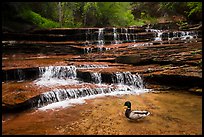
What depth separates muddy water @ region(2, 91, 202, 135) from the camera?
654 centimetres

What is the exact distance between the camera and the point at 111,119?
7367 millimetres

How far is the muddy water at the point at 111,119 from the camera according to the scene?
6.54 m

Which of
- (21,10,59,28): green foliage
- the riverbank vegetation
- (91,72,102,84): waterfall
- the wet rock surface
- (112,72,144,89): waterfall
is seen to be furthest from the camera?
(21,10,59,28): green foliage

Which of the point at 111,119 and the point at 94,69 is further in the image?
the point at 94,69

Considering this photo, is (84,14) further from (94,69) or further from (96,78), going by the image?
(96,78)

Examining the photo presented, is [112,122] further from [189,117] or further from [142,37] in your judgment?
[142,37]

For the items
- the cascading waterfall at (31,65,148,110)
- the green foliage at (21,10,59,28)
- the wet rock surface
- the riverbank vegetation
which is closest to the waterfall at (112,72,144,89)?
the cascading waterfall at (31,65,148,110)

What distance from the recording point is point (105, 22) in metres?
28.2

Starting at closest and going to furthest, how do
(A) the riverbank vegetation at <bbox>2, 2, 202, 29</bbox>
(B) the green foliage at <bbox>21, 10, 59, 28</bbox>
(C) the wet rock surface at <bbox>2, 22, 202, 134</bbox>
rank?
(C) the wet rock surface at <bbox>2, 22, 202, 134</bbox>
(A) the riverbank vegetation at <bbox>2, 2, 202, 29</bbox>
(B) the green foliage at <bbox>21, 10, 59, 28</bbox>

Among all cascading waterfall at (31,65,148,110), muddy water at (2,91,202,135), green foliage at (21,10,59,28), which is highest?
green foliage at (21,10,59,28)

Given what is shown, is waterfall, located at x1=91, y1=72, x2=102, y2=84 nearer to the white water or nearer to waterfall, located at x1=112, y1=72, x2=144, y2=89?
waterfall, located at x1=112, y1=72, x2=144, y2=89

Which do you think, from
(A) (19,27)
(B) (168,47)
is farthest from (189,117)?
(A) (19,27)

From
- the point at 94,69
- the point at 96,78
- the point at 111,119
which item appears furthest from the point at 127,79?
the point at 111,119

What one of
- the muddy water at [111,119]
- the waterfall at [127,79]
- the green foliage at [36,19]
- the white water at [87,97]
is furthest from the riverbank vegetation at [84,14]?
the muddy water at [111,119]
